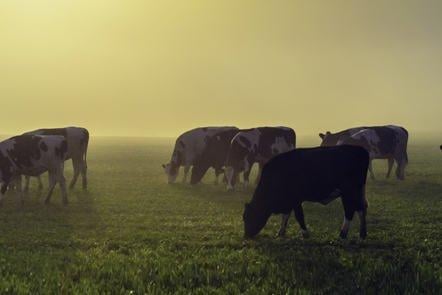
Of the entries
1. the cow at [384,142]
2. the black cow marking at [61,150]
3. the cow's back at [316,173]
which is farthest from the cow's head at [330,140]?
the cow's back at [316,173]

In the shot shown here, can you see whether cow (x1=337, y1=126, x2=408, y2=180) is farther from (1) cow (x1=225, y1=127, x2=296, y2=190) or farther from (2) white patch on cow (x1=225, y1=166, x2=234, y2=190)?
(2) white patch on cow (x1=225, y1=166, x2=234, y2=190)

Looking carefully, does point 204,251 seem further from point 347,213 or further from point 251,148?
point 251,148

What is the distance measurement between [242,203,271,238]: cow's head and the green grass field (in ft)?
1.13

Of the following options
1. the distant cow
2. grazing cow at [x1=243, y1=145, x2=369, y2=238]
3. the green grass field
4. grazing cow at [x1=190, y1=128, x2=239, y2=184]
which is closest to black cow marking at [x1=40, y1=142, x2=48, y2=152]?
the green grass field

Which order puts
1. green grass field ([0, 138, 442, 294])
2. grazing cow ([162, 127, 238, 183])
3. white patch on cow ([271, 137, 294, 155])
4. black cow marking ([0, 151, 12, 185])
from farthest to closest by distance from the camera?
grazing cow ([162, 127, 238, 183])
white patch on cow ([271, 137, 294, 155])
black cow marking ([0, 151, 12, 185])
green grass field ([0, 138, 442, 294])

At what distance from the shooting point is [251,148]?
949 inches

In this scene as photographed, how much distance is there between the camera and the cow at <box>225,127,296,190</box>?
24016 mm

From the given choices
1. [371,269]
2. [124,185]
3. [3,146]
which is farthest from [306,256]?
[124,185]

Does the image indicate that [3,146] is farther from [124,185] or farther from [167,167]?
[167,167]

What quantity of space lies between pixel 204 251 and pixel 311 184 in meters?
3.22

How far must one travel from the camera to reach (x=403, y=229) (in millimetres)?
12602

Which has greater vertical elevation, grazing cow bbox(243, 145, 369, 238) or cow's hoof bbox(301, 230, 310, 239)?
grazing cow bbox(243, 145, 369, 238)

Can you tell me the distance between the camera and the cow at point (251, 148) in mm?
24016

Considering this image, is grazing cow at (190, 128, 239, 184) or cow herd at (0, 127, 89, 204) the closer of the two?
cow herd at (0, 127, 89, 204)
